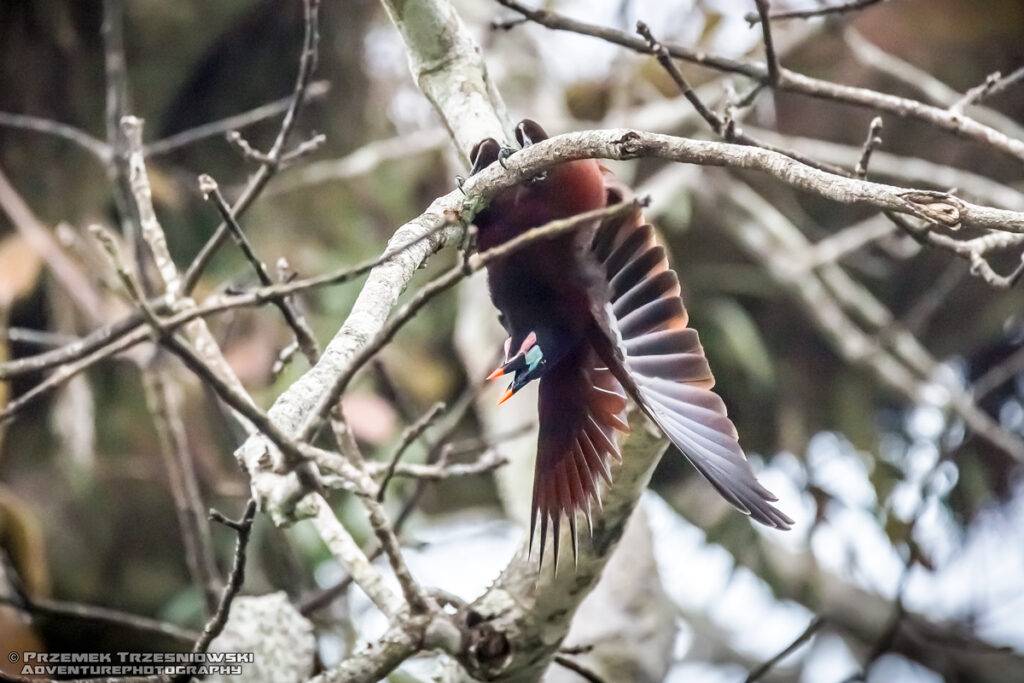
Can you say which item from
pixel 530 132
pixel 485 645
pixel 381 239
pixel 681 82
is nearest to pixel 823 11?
pixel 681 82

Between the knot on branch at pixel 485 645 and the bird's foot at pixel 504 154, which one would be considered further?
the knot on branch at pixel 485 645

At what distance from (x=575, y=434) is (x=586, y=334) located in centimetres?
11

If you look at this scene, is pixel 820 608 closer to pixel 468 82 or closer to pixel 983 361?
pixel 983 361

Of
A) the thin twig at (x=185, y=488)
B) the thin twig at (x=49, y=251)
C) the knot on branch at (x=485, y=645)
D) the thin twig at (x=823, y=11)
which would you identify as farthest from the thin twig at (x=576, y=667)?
the thin twig at (x=49, y=251)

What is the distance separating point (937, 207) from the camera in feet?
2.43

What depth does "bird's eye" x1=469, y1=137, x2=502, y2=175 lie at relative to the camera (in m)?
1.04

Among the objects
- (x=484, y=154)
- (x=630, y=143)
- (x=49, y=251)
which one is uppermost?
(x=49, y=251)

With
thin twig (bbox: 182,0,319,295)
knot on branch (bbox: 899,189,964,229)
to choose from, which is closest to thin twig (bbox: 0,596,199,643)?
thin twig (bbox: 182,0,319,295)

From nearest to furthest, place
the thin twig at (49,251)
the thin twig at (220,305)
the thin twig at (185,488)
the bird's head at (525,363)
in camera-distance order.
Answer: the thin twig at (220,305)
the bird's head at (525,363)
the thin twig at (185,488)
the thin twig at (49,251)

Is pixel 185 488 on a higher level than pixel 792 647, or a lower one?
higher

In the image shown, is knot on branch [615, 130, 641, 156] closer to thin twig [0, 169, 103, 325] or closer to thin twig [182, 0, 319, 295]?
thin twig [182, 0, 319, 295]

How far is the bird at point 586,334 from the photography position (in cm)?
102

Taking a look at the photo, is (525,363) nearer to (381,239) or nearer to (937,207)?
(937,207)

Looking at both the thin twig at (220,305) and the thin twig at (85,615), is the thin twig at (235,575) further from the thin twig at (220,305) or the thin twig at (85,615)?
the thin twig at (85,615)
